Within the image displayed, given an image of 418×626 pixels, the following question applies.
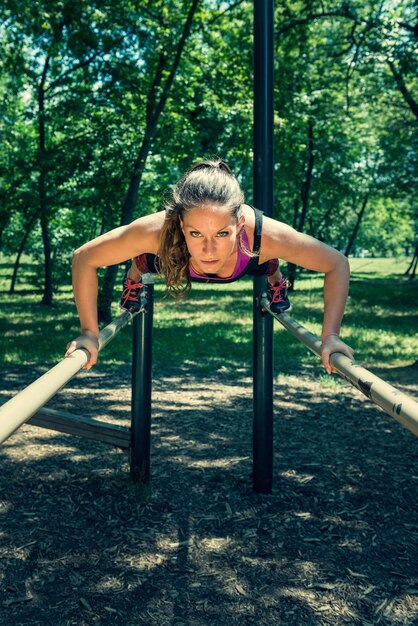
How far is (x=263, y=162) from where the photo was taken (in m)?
3.88

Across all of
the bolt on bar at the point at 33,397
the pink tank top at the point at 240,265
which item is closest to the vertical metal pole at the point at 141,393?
the pink tank top at the point at 240,265

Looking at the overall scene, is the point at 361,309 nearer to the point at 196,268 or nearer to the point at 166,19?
the point at 166,19

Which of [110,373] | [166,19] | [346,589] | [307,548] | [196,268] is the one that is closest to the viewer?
[196,268]

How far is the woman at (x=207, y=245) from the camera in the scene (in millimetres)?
2561

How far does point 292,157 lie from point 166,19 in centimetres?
880

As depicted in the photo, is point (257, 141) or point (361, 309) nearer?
point (257, 141)

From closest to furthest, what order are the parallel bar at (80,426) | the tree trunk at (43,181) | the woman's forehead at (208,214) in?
the woman's forehead at (208,214)
the parallel bar at (80,426)
the tree trunk at (43,181)

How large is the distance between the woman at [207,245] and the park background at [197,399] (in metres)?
0.39

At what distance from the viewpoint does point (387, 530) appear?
12.0 feet

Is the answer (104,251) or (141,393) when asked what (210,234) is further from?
(141,393)

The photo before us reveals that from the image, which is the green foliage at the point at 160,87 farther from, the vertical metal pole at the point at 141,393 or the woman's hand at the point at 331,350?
the woman's hand at the point at 331,350

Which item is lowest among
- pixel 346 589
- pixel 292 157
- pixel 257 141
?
pixel 346 589

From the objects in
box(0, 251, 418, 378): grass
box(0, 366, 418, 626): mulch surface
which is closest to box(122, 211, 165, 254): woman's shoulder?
box(0, 366, 418, 626): mulch surface

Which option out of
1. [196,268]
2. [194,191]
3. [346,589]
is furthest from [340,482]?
[194,191]
